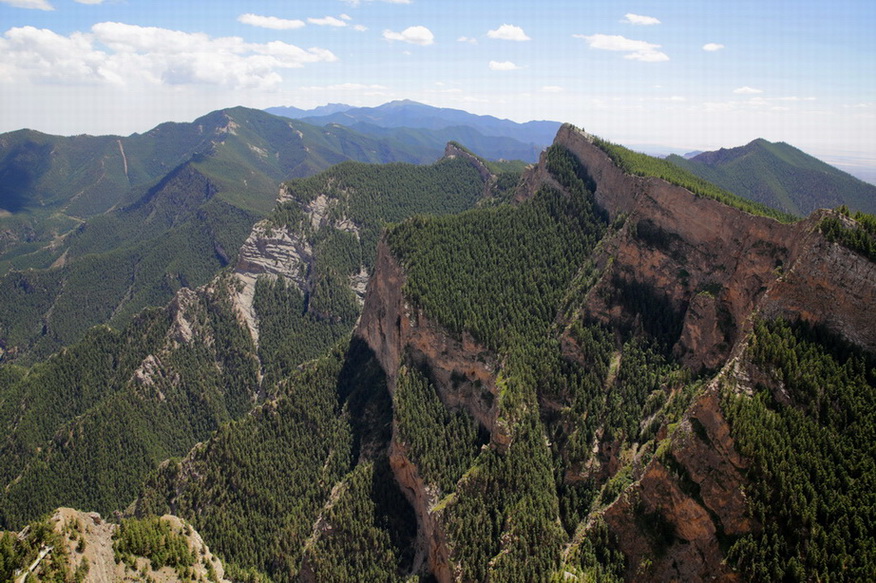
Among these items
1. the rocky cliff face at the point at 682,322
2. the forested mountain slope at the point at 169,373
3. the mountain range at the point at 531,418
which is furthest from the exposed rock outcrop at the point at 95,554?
the forested mountain slope at the point at 169,373

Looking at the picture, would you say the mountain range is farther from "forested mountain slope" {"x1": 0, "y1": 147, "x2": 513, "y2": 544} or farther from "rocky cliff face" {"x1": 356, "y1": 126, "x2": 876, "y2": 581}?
"forested mountain slope" {"x1": 0, "y1": 147, "x2": 513, "y2": 544}

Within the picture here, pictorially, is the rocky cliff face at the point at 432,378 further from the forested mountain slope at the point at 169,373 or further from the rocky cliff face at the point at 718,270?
the forested mountain slope at the point at 169,373

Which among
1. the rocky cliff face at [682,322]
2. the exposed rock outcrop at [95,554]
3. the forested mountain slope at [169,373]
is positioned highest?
the rocky cliff face at [682,322]

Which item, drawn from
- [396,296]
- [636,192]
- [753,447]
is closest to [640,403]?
[753,447]

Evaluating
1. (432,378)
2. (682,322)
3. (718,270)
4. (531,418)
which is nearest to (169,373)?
(432,378)

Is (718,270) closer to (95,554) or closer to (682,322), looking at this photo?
(682,322)
